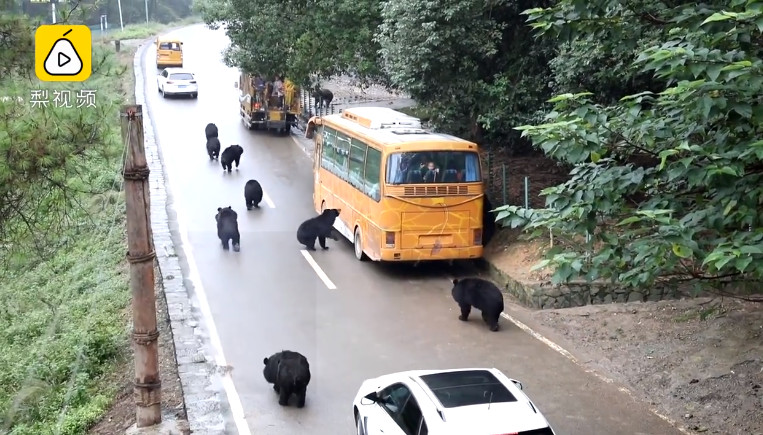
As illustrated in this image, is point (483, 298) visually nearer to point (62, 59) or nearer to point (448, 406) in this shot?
point (448, 406)

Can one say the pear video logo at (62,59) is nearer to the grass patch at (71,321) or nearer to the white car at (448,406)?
the grass patch at (71,321)

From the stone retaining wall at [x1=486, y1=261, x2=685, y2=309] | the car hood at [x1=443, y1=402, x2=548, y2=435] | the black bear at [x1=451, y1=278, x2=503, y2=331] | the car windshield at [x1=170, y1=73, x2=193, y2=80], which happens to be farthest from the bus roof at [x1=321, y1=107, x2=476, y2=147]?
the car windshield at [x1=170, y1=73, x2=193, y2=80]

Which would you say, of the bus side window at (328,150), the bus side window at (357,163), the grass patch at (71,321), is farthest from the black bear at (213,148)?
the bus side window at (357,163)

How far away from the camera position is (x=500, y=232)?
54.6ft

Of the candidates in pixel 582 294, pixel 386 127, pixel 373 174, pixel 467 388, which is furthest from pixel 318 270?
pixel 467 388

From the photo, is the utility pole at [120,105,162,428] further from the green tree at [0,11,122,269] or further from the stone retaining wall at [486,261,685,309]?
the stone retaining wall at [486,261,685,309]

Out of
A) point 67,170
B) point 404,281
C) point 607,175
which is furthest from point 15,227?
point 607,175

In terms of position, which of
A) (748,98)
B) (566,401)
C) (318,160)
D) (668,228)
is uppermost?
(748,98)

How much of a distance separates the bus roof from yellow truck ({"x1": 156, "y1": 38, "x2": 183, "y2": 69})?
31.5 m

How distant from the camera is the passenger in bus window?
15.0 metres

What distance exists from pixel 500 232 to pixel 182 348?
23.5 feet

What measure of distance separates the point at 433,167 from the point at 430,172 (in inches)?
4.0

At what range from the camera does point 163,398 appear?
1022cm

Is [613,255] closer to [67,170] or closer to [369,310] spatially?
[369,310]
